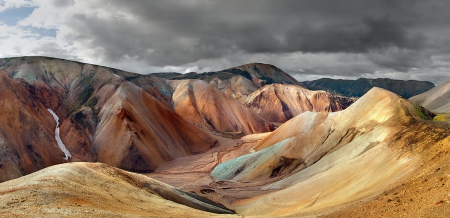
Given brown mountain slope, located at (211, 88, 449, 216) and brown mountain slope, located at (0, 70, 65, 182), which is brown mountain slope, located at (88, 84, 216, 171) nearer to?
brown mountain slope, located at (0, 70, 65, 182)

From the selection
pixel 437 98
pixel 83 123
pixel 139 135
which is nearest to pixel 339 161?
pixel 139 135

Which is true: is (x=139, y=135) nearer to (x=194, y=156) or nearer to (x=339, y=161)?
(x=194, y=156)

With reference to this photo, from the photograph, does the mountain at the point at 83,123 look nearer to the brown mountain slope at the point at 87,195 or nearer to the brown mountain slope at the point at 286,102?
the brown mountain slope at the point at 87,195

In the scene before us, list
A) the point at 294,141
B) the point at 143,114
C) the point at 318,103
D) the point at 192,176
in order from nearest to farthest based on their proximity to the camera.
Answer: the point at 294,141 → the point at 192,176 → the point at 143,114 → the point at 318,103

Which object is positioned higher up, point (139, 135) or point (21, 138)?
point (21, 138)

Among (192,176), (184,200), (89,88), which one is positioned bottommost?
(192,176)

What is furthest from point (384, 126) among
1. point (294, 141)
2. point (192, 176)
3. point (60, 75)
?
point (60, 75)

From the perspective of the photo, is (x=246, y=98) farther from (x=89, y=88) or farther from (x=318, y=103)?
(x=89, y=88)

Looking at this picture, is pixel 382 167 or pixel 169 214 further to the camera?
pixel 382 167
